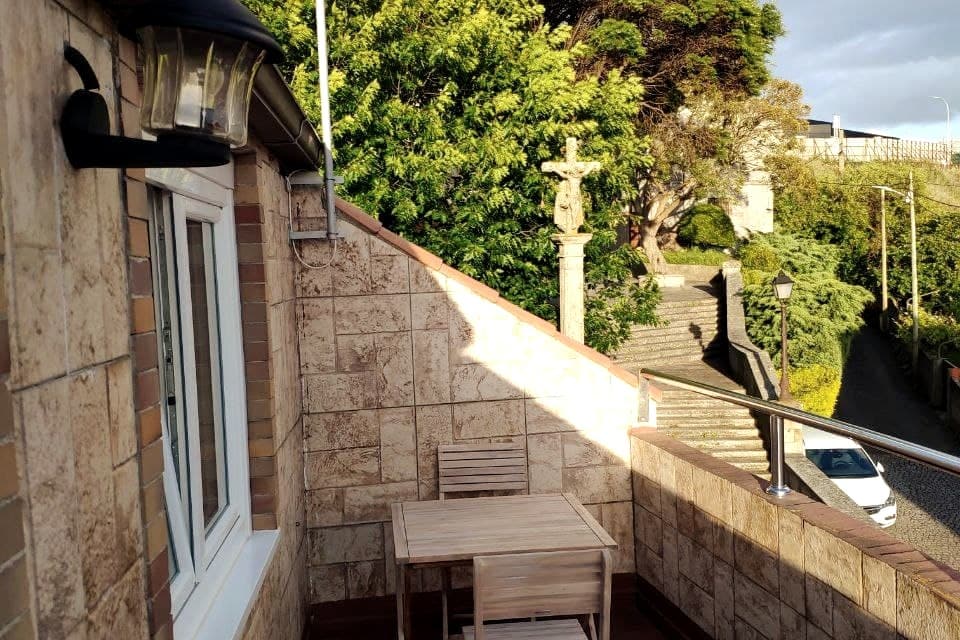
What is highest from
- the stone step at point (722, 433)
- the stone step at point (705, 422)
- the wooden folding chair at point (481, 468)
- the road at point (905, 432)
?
the wooden folding chair at point (481, 468)

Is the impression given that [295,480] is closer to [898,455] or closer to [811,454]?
[898,455]

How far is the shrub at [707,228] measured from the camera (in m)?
28.9

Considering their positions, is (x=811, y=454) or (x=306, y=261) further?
(x=811, y=454)

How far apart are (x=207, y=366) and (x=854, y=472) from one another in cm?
1204

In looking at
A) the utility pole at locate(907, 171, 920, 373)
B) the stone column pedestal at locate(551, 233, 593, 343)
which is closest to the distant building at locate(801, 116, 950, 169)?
the utility pole at locate(907, 171, 920, 373)

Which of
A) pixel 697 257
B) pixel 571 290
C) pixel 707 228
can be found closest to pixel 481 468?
pixel 571 290

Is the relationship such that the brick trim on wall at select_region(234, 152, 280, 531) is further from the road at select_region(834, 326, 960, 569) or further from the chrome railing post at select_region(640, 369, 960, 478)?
the road at select_region(834, 326, 960, 569)

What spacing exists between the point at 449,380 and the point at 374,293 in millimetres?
696

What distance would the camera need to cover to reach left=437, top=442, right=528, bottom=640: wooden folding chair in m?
5.25

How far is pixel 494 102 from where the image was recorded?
10.6 m

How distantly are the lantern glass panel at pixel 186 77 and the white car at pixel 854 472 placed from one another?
12231mm

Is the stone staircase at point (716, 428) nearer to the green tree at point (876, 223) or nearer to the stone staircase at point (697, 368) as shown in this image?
the stone staircase at point (697, 368)

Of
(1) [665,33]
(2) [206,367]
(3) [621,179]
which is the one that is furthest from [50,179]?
(1) [665,33]

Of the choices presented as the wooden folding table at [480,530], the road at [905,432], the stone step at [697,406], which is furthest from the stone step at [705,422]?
the wooden folding table at [480,530]
